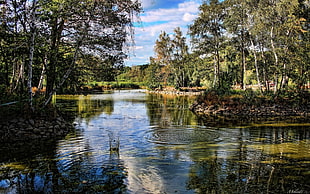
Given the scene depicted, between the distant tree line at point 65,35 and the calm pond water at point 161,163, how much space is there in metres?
3.60

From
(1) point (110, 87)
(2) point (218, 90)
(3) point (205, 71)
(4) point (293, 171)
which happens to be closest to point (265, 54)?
(2) point (218, 90)

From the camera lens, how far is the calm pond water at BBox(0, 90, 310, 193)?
602 cm

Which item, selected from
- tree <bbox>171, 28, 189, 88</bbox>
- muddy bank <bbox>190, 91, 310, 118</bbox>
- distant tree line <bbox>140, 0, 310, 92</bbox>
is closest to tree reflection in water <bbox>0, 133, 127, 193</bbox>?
muddy bank <bbox>190, 91, 310, 118</bbox>

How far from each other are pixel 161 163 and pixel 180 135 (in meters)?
4.29

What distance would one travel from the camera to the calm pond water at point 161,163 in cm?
602

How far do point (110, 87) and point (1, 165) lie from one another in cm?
6154

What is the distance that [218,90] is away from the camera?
2417cm

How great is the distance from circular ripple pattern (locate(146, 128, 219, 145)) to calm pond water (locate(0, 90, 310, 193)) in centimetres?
4

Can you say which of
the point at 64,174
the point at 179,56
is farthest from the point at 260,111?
the point at 179,56

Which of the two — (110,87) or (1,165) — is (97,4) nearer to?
(1,165)

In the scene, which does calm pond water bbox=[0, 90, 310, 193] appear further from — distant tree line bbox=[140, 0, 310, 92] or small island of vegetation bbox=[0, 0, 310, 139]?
distant tree line bbox=[140, 0, 310, 92]

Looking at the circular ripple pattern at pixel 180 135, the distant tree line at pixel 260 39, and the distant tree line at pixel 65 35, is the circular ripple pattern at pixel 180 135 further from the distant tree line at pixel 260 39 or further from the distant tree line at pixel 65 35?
the distant tree line at pixel 260 39

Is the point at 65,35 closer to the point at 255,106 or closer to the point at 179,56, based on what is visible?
the point at 255,106

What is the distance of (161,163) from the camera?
787 centimetres
